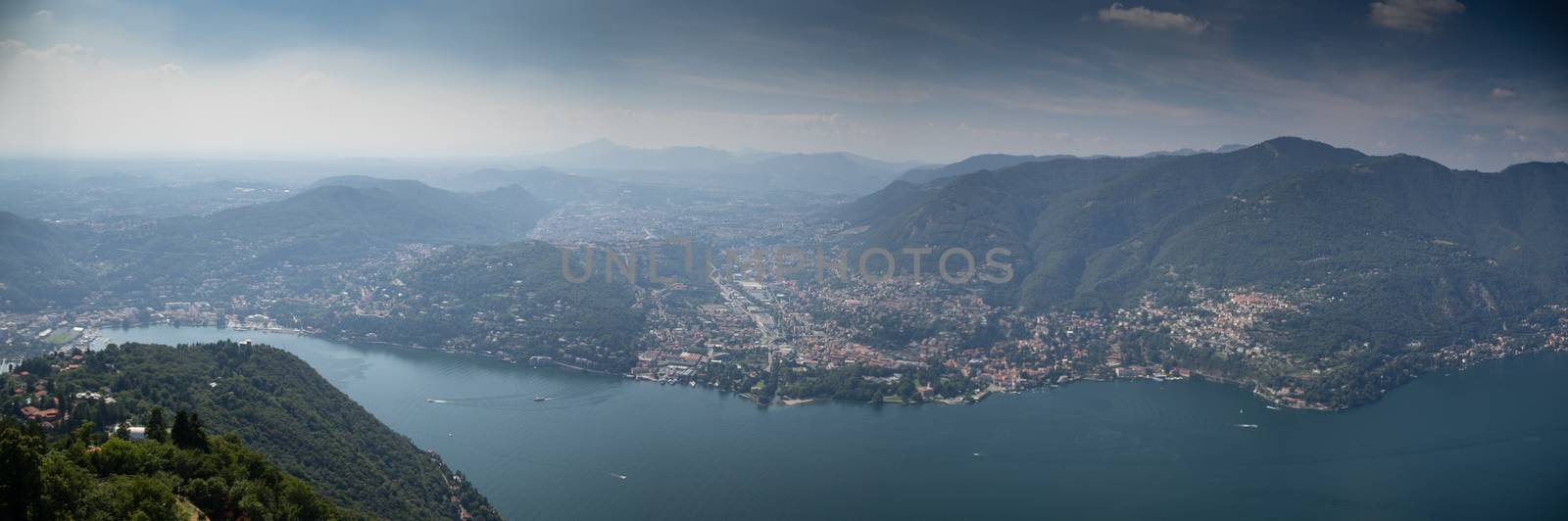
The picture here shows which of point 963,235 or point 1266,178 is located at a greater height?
point 1266,178

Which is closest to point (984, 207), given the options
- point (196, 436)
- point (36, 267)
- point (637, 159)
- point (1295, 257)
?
point (1295, 257)

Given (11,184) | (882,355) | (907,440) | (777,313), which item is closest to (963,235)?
(777,313)

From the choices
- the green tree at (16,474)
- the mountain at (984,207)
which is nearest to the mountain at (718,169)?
the mountain at (984,207)

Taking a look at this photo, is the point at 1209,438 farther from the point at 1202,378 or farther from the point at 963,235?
the point at 963,235

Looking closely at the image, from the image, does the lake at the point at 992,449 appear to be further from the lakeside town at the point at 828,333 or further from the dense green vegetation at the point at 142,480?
the dense green vegetation at the point at 142,480

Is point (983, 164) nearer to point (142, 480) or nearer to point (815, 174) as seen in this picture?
point (815, 174)

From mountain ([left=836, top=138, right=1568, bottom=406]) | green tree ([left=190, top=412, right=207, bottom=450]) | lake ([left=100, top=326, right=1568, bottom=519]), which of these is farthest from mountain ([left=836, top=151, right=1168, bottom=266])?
green tree ([left=190, top=412, right=207, bottom=450])
